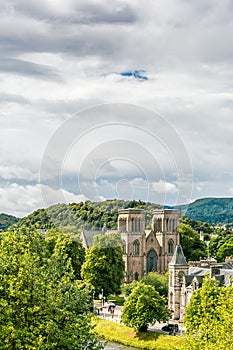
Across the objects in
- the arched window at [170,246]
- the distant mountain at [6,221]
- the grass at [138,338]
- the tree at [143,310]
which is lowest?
the grass at [138,338]

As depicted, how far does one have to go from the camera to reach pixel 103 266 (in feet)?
236

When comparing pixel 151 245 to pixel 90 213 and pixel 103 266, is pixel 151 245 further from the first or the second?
pixel 90 213

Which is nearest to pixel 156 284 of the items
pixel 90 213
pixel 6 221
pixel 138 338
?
pixel 90 213

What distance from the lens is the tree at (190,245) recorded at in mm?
104331

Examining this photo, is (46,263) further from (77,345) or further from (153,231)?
(153,231)

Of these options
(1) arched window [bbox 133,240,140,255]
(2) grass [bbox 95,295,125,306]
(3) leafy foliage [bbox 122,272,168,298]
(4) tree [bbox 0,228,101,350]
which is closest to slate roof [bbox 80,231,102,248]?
(3) leafy foliage [bbox 122,272,168,298]

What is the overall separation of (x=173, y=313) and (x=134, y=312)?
8536 mm

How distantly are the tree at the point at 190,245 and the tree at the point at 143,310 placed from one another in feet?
164

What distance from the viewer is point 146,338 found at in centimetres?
Answer: 5312

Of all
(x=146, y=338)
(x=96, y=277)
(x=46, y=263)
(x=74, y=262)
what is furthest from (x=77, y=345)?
(x=74, y=262)

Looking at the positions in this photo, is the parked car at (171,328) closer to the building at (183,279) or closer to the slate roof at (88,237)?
the building at (183,279)

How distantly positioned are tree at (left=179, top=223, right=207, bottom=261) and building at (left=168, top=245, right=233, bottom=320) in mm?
37341

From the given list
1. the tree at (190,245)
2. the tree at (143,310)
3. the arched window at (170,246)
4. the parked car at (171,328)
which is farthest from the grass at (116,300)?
the tree at (190,245)

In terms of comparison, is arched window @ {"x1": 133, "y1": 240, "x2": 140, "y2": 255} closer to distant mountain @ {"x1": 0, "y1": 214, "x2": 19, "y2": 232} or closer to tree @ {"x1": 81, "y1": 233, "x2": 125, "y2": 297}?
tree @ {"x1": 81, "y1": 233, "x2": 125, "y2": 297}
